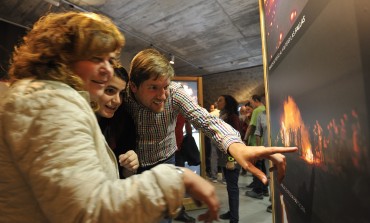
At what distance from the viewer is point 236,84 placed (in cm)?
870

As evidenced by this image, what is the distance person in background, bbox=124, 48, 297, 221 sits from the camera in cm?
135

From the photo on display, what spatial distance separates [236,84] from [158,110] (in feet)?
24.7

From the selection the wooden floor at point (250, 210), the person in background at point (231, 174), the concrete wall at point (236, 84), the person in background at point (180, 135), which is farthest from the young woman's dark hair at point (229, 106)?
the concrete wall at point (236, 84)

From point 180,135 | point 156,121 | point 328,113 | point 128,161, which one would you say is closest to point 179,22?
point 180,135

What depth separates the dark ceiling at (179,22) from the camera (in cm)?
396

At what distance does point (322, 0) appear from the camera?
755 mm

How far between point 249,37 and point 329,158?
17.2 ft

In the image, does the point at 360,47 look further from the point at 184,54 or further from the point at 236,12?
the point at 184,54

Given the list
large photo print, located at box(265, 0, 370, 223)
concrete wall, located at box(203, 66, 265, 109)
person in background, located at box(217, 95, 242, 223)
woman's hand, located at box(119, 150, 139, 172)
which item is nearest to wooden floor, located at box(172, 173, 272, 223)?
person in background, located at box(217, 95, 242, 223)

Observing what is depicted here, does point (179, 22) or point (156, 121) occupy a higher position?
point (179, 22)

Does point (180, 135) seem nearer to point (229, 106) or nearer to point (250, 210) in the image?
point (229, 106)

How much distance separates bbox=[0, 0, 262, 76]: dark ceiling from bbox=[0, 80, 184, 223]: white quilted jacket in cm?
256

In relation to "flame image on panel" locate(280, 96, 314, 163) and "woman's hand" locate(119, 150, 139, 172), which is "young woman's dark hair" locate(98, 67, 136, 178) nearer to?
"woman's hand" locate(119, 150, 139, 172)

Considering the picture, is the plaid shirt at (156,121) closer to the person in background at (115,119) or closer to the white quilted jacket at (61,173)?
the person in background at (115,119)
